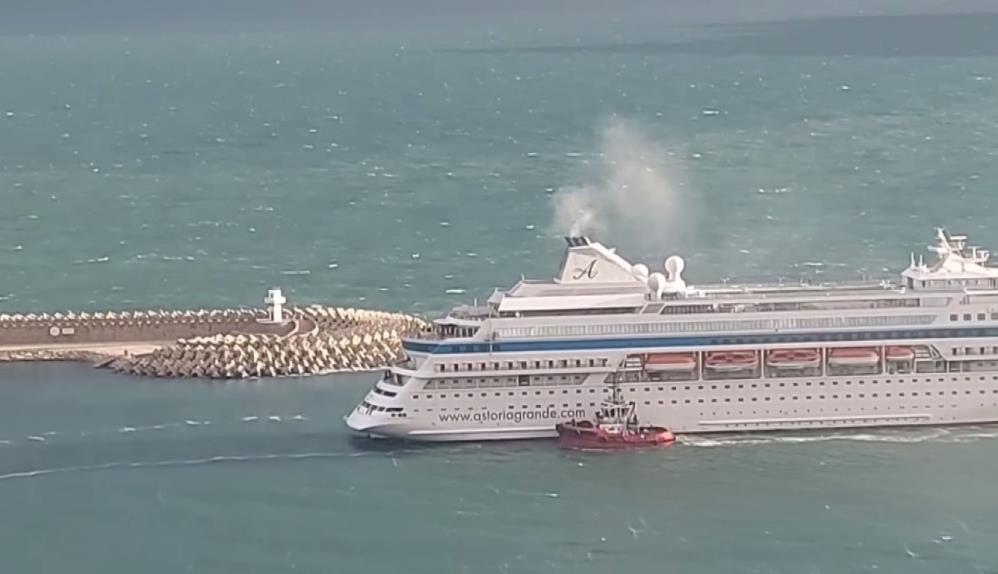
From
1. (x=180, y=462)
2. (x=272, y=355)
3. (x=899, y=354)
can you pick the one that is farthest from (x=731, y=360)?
(x=272, y=355)

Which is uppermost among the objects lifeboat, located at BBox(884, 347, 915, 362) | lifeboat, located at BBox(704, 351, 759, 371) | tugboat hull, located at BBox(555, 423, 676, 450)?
→ lifeboat, located at BBox(884, 347, 915, 362)

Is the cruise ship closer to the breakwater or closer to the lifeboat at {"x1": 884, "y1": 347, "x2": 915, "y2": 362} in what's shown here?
the lifeboat at {"x1": 884, "y1": 347, "x2": 915, "y2": 362}

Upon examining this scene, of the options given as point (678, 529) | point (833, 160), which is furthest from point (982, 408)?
point (833, 160)

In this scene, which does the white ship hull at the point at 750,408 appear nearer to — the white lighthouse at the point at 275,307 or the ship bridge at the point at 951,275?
the ship bridge at the point at 951,275

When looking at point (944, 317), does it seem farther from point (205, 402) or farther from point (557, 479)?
point (205, 402)

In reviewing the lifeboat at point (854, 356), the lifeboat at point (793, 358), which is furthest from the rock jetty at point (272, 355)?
the lifeboat at point (854, 356)

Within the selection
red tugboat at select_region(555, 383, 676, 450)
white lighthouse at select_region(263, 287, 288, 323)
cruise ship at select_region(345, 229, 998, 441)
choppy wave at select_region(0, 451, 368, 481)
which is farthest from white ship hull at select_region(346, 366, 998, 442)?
white lighthouse at select_region(263, 287, 288, 323)

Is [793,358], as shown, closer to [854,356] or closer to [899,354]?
[854,356]
